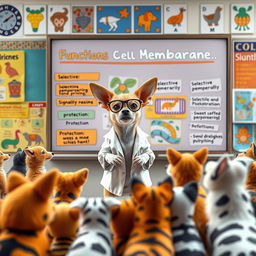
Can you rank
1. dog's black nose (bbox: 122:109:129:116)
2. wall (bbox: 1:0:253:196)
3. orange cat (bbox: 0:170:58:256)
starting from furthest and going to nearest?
wall (bbox: 1:0:253:196) → dog's black nose (bbox: 122:109:129:116) → orange cat (bbox: 0:170:58:256)

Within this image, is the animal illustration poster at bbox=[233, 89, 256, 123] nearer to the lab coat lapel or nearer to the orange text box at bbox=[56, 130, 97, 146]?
the orange text box at bbox=[56, 130, 97, 146]

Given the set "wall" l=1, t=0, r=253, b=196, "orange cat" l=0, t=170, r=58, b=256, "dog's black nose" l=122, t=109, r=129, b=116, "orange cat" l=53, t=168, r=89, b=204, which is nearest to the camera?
"orange cat" l=0, t=170, r=58, b=256

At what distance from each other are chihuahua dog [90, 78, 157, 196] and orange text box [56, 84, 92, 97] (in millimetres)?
781

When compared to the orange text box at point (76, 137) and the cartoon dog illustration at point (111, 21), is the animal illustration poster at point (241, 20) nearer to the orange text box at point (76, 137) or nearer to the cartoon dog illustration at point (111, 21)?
the cartoon dog illustration at point (111, 21)

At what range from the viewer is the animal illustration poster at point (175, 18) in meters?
2.00

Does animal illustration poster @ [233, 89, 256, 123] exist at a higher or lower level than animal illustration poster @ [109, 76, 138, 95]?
lower

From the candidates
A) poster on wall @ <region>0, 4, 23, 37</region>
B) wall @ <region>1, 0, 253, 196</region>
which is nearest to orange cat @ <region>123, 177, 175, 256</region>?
wall @ <region>1, 0, 253, 196</region>

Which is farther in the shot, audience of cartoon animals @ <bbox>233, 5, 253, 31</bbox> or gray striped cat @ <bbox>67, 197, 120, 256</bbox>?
audience of cartoon animals @ <bbox>233, 5, 253, 31</bbox>

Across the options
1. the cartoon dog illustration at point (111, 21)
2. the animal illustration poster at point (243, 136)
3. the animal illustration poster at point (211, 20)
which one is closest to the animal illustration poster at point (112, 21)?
the cartoon dog illustration at point (111, 21)

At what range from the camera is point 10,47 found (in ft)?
6.64

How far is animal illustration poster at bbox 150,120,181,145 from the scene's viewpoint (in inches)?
78.2

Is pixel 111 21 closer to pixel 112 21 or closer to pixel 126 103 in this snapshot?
pixel 112 21

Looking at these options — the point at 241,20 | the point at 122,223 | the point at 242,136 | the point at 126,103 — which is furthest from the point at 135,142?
→ the point at 241,20

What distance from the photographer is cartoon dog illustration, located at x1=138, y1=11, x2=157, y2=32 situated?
2.01 m
